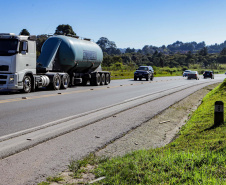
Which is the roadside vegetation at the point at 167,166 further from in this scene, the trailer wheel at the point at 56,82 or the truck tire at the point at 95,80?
the truck tire at the point at 95,80

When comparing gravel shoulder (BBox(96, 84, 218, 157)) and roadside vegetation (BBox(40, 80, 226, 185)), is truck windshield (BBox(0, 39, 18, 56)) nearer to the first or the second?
gravel shoulder (BBox(96, 84, 218, 157))

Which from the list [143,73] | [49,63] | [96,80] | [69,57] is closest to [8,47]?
[49,63]

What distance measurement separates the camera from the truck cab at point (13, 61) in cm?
1686

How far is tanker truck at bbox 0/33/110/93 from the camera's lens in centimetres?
1694

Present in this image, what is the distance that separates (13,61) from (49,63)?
16.1ft

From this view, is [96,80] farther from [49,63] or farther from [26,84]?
[26,84]

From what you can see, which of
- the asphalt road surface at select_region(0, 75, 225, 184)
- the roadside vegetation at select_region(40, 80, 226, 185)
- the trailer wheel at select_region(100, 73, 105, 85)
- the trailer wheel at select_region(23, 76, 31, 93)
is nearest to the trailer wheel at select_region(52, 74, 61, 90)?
the trailer wheel at select_region(23, 76, 31, 93)

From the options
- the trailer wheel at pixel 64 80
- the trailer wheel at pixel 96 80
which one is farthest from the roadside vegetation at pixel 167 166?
the trailer wheel at pixel 96 80

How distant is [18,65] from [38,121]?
8.92 m

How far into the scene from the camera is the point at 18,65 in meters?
17.2

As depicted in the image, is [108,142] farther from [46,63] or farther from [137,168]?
[46,63]

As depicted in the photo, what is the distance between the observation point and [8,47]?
17.0m

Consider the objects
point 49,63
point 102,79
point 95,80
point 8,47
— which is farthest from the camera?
point 102,79

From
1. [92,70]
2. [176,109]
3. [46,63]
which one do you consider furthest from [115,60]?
[176,109]
